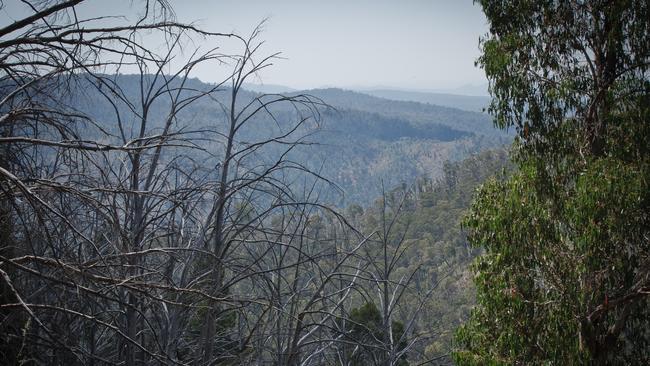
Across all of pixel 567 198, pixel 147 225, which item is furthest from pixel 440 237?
pixel 147 225

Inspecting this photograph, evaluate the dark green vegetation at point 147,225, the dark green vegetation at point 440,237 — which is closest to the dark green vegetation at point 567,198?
the dark green vegetation at point 147,225

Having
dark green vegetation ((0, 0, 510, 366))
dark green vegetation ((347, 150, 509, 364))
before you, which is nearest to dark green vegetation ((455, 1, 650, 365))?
dark green vegetation ((0, 0, 510, 366))

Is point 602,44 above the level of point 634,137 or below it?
above

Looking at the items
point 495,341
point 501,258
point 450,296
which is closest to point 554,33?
point 501,258

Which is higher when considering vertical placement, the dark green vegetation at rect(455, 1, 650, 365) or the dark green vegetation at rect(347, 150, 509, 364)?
the dark green vegetation at rect(455, 1, 650, 365)

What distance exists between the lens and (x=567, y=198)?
540cm

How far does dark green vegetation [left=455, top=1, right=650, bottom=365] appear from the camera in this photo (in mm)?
4926

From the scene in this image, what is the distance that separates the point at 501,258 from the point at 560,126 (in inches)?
72.6

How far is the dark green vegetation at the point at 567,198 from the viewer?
4.93 metres

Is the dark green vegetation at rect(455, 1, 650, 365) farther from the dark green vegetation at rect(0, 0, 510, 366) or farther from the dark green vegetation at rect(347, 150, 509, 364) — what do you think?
the dark green vegetation at rect(347, 150, 509, 364)

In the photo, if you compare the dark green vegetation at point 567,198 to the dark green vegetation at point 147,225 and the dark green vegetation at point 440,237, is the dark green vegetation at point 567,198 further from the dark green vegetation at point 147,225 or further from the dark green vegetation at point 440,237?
the dark green vegetation at point 440,237

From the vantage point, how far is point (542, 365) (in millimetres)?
5176

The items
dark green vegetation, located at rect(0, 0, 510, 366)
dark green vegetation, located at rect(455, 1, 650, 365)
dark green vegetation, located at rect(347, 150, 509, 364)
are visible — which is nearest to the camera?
dark green vegetation, located at rect(0, 0, 510, 366)

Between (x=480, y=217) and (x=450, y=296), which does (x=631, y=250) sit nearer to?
(x=480, y=217)
